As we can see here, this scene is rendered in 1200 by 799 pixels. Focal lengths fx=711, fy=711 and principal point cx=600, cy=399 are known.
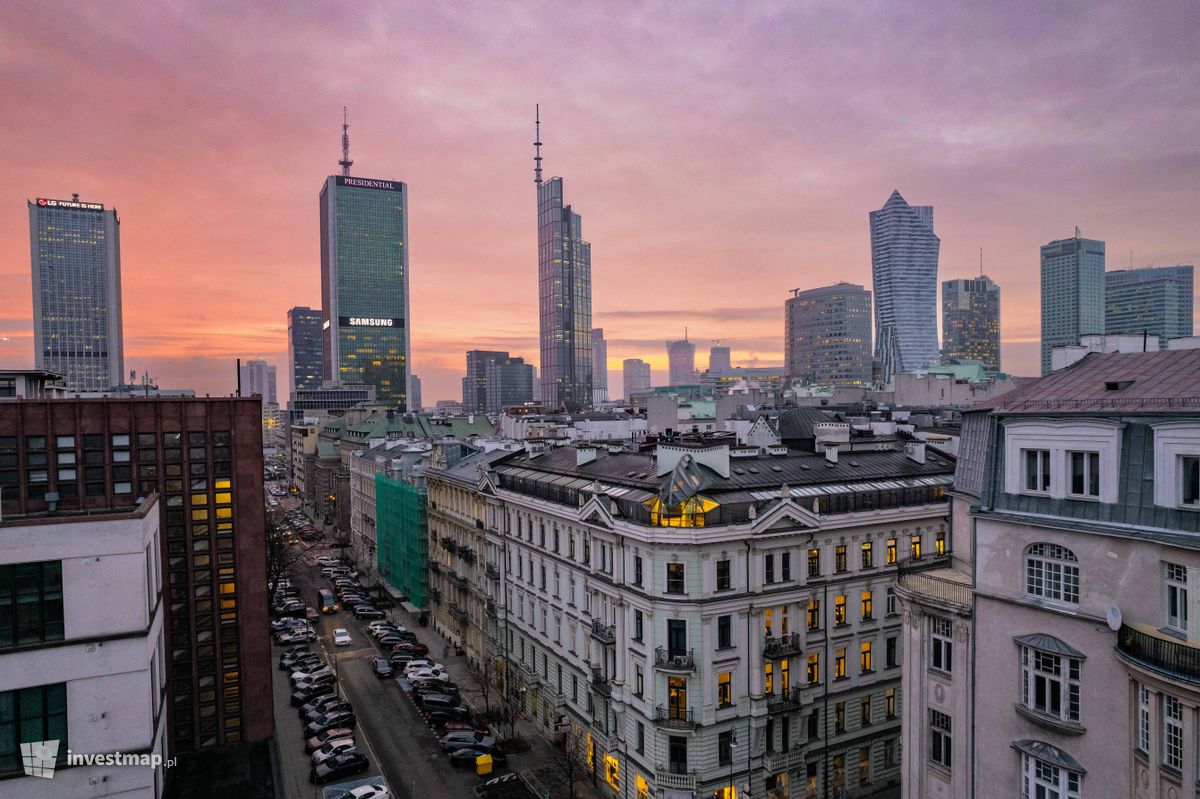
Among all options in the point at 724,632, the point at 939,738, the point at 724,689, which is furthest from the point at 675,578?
the point at 939,738

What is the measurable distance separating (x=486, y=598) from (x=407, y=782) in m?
20.5

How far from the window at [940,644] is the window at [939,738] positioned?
2.16 metres

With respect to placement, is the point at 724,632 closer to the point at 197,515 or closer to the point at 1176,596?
the point at 1176,596

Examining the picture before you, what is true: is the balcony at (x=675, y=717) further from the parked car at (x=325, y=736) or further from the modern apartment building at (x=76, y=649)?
the parked car at (x=325, y=736)

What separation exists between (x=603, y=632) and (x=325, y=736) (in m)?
27.9

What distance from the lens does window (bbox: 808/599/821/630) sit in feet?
160

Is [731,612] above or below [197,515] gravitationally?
below

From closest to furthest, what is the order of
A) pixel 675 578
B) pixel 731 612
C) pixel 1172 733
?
pixel 1172 733, pixel 675 578, pixel 731 612

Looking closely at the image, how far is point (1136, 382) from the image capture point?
26.8 metres

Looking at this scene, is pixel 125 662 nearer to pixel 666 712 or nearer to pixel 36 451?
pixel 36 451

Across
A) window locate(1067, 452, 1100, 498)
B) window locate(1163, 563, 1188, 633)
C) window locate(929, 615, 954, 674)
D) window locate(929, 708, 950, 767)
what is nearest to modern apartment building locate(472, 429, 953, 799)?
window locate(929, 708, 950, 767)

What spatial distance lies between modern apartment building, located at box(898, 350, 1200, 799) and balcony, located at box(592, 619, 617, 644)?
2073 cm

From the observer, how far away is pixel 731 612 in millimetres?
45188

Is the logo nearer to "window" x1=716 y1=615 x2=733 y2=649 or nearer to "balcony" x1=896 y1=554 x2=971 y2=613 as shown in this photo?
"window" x1=716 y1=615 x2=733 y2=649
